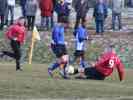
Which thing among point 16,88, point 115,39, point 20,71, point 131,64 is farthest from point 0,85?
point 115,39

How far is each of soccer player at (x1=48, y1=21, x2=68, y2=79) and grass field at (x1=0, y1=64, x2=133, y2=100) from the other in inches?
11.7

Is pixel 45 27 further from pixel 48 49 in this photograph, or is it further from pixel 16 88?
pixel 16 88

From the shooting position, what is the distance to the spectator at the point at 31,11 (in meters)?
33.5

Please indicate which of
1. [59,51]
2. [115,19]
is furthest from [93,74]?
[115,19]

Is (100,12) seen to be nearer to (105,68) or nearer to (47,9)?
(47,9)

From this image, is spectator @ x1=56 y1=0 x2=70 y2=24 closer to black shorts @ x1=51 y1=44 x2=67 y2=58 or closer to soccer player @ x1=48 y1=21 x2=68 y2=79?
soccer player @ x1=48 y1=21 x2=68 y2=79

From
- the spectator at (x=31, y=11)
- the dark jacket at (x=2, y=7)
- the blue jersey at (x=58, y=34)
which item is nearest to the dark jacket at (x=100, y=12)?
the spectator at (x=31, y=11)

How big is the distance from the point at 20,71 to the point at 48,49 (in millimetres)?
7080

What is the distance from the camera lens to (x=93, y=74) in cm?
2214

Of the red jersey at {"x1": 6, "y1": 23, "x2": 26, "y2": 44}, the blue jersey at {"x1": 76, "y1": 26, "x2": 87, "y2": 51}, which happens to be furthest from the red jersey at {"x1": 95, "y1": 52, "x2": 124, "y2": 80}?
the blue jersey at {"x1": 76, "y1": 26, "x2": 87, "y2": 51}

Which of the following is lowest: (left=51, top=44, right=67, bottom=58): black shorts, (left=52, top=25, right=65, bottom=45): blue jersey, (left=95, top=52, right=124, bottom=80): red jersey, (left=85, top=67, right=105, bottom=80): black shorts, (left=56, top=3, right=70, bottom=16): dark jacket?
(left=85, top=67, right=105, bottom=80): black shorts

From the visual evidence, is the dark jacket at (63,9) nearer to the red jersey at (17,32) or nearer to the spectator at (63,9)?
the spectator at (63,9)

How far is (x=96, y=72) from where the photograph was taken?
22.1m

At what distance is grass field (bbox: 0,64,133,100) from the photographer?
1700cm
